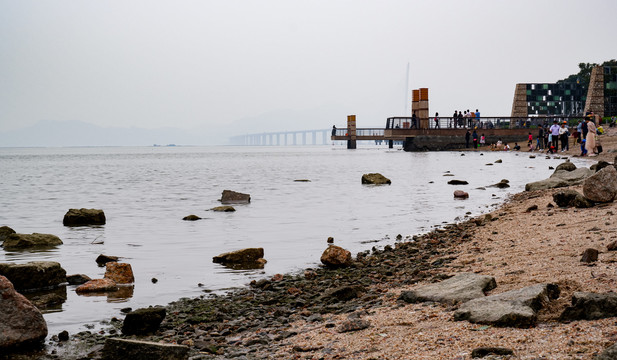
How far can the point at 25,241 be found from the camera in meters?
13.4

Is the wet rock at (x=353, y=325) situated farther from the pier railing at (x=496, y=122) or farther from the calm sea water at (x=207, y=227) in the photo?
the pier railing at (x=496, y=122)

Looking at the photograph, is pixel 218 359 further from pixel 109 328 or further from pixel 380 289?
pixel 380 289

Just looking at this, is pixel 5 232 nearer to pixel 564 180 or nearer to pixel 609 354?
pixel 609 354

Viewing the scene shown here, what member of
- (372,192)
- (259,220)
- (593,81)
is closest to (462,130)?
(593,81)

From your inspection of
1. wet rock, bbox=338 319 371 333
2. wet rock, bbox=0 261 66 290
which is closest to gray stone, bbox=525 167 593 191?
wet rock, bbox=338 319 371 333

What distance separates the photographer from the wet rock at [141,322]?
692 centimetres

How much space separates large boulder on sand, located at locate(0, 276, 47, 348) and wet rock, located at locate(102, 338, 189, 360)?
4.08ft

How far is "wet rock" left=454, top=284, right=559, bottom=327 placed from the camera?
211 inches

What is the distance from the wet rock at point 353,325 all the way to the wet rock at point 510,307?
958mm

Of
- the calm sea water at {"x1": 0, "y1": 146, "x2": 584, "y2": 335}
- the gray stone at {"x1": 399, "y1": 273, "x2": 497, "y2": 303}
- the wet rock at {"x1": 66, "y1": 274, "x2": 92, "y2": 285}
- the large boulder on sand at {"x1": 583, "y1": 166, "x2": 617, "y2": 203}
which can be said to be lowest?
the calm sea water at {"x1": 0, "y1": 146, "x2": 584, "y2": 335}

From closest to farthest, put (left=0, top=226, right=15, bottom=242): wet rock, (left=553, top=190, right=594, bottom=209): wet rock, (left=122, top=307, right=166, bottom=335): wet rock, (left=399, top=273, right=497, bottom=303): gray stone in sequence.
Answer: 1. (left=399, top=273, right=497, bottom=303): gray stone
2. (left=122, top=307, right=166, bottom=335): wet rock
3. (left=553, top=190, right=594, bottom=209): wet rock
4. (left=0, top=226, right=15, bottom=242): wet rock

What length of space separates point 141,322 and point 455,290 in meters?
3.62

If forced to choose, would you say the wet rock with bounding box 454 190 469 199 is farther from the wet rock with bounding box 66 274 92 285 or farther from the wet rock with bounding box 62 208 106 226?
the wet rock with bounding box 66 274 92 285

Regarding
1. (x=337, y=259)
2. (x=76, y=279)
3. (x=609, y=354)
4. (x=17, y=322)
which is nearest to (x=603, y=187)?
(x=337, y=259)
